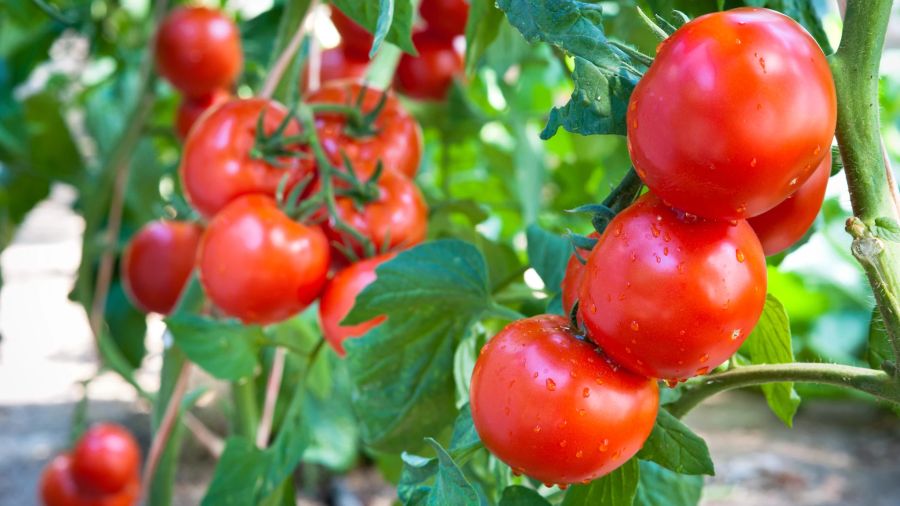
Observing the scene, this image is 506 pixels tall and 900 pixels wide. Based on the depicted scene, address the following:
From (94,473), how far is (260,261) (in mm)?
598

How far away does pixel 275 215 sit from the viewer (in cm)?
54

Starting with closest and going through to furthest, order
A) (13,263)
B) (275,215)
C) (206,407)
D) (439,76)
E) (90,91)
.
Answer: (275,215) < (439,76) < (90,91) < (206,407) < (13,263)

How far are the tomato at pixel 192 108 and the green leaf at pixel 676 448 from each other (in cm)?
71

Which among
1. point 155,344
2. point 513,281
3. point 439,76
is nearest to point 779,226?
point 513,281

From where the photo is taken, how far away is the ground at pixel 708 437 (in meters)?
1.59

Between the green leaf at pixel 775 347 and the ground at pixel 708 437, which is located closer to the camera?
the green leaf at pixel 775 347

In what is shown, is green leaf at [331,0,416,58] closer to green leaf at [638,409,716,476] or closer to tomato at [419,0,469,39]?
green leaf at [638,409,716,476]

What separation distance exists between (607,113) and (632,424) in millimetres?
106

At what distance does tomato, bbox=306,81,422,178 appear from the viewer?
23.6 inches

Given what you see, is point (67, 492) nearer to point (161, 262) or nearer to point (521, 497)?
point (161, 262)

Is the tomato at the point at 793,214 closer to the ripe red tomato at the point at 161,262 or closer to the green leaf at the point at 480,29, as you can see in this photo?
the green leaf at the point at 480,29

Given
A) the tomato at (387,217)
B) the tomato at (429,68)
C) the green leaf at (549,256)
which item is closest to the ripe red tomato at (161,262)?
the tomato at (429,68)

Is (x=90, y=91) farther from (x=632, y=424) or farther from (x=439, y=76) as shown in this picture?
(x=632, y=424)

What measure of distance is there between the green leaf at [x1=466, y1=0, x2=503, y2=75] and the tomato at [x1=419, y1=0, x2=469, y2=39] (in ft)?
0.83
